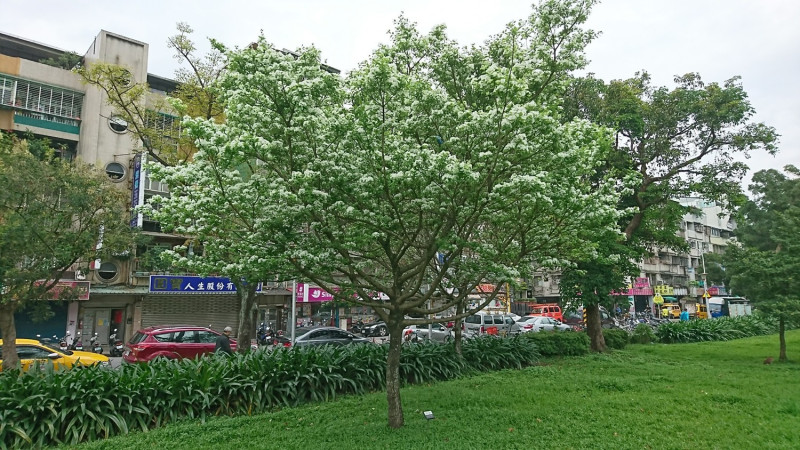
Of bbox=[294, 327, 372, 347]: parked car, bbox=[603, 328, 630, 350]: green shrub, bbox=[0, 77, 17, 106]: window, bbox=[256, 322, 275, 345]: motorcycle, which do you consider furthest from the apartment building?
bbox=[0, 77, 17, 106]: window

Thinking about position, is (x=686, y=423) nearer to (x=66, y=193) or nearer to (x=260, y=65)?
(x=260, y=65)

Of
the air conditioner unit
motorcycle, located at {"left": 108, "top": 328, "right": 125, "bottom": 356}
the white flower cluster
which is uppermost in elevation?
the white flower cluster

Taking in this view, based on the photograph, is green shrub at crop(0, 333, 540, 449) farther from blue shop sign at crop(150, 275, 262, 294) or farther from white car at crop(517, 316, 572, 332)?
white car at crop(517, 316, 572, 332)

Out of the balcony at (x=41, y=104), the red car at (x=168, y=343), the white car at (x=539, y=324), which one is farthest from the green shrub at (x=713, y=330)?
the balcony at (x=41, y=104)

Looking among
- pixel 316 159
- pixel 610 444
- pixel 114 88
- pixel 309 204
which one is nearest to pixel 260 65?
pixel 316 159

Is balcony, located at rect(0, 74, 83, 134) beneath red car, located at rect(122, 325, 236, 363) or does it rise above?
above

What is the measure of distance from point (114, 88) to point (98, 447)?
10.8 meters

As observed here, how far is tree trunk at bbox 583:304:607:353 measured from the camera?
18225 mm

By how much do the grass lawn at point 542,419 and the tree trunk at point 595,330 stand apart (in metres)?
5.85

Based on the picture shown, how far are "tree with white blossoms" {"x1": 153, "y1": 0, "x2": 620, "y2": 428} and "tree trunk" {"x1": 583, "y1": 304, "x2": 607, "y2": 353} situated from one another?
37.2 feet

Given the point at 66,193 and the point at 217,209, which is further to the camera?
the point at 66,193

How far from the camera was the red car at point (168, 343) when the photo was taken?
15.2 metres

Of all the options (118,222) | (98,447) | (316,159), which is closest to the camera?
(316,159)

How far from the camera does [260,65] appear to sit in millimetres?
6914
